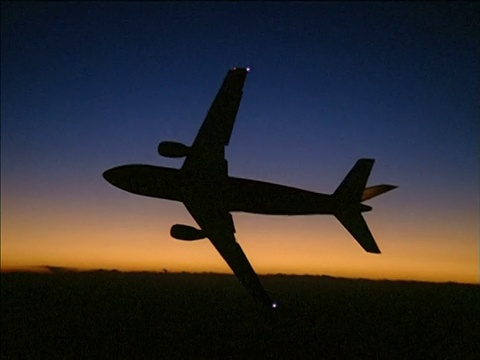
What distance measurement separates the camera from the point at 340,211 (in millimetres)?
27828

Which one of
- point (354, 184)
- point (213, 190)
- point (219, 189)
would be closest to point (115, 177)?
point (213, 190)

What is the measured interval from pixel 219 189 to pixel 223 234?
104 inches

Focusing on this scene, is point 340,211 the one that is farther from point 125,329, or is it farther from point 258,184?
point 125,329

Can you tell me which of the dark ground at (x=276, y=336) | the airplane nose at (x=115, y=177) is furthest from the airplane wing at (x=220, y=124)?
the dark ground at (x=276, y=336)

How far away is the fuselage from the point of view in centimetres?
2186

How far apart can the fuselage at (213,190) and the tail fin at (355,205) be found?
397 cm

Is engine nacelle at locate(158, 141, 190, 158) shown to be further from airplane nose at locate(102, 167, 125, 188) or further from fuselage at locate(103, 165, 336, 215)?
airplane nose at locate(102, 167, 125, 188)

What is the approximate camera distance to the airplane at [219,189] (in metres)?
22.1

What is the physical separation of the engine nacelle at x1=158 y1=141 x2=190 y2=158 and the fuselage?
1014 millimetres

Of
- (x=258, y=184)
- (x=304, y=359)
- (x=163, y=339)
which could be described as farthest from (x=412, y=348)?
(x=258, y=184)

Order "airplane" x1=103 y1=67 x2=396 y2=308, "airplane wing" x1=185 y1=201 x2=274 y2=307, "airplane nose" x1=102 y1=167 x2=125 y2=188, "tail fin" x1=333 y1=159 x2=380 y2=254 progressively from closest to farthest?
"airplane" x1=103 y1=67 x2=396 y2=308, "airplane wing" x1=185 y1=201 x2=274 y2=307, "airplane nose" x1=102 y1=167 x2=125 y2=188, "tail fin" x1=333 y1=159 x2=380 y2=254

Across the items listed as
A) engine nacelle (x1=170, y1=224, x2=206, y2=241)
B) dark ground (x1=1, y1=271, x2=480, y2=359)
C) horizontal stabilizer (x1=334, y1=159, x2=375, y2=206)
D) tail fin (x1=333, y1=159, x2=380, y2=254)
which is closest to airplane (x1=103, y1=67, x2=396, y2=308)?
engine nacelle (x1=170, y1=224, x2=206, y2=241)

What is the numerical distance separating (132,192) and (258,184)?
20.9 ft

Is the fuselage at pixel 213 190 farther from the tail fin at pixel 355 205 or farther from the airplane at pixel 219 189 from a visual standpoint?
the tail fin at pixel 355 205
